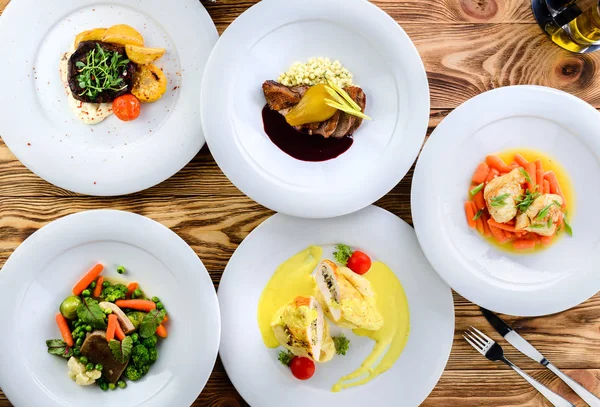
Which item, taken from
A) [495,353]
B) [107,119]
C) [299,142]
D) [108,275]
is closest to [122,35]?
[107,119]

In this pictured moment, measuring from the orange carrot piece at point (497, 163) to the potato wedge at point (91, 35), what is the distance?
2120 mm

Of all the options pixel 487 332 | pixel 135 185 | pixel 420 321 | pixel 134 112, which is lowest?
pixel 487 332

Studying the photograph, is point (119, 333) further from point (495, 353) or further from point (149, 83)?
point (495, 353)

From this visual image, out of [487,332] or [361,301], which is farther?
[487,332]

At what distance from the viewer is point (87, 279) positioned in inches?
104

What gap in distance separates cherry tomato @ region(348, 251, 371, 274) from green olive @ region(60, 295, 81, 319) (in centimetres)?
145

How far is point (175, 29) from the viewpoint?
8.53 feet

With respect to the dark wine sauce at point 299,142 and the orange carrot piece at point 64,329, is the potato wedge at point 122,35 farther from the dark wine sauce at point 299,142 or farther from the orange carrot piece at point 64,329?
the orange carrot piece at point 64,329

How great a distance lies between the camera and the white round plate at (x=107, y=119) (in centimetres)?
258

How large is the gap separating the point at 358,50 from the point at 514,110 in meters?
0.86

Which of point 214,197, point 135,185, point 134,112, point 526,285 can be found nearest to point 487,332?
point 526,285

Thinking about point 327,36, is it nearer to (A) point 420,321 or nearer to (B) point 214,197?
(B) point 214,197

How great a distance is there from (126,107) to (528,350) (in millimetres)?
2531

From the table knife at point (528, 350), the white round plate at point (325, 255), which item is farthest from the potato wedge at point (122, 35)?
the table knife at point (528, 350)
